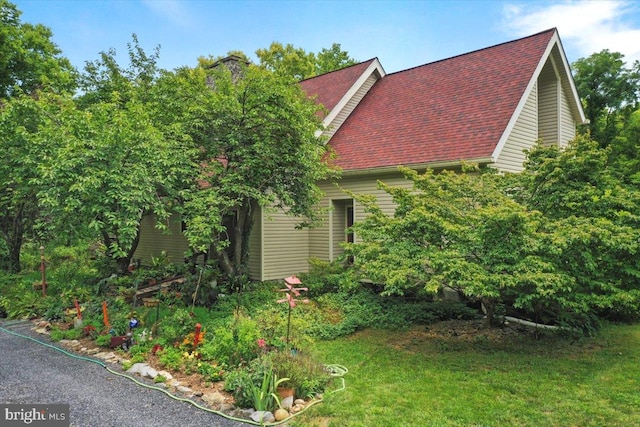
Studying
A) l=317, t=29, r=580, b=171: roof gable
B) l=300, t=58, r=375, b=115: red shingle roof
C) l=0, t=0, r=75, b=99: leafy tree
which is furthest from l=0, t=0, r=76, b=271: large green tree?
l=300, t=58, r=375, b=115: red shingle roof

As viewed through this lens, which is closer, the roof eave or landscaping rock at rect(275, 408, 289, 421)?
landscaping rock at rect(275, 408, 289, 421)

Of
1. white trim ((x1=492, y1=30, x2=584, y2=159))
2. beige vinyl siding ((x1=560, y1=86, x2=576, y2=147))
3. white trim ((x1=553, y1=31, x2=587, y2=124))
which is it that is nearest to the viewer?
white trim ((x1=492, y1=30, x2=584, y2=159))

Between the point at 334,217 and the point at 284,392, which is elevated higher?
the point at 334,217

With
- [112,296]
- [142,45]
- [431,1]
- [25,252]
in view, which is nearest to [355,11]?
[431,1]

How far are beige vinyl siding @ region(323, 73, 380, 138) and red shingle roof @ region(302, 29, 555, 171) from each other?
0.17m

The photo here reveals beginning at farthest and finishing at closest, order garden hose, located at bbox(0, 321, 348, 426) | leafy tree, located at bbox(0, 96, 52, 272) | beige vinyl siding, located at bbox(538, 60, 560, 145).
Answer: beige vinyl siding, located at bbox(538, 60, 560, 145) → leafy tree, located at bbox(0, 96, 52, 272) → garden hose, located at bbox(0, 321, 348, 426)

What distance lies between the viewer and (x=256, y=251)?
11.2 metres

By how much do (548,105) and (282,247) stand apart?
29.8 feet

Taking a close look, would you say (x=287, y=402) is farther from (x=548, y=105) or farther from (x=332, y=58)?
(x=332, y=58)

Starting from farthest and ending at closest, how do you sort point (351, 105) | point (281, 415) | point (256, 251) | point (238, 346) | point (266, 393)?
1. point (351, 105)
2. point (256, 251)
3. point (238, 346)
4. point (266, 393)
5. point (281, 415)

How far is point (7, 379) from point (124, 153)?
3.88 metres

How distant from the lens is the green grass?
4203 millimetres

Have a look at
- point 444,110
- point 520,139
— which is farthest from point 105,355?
point 520,139

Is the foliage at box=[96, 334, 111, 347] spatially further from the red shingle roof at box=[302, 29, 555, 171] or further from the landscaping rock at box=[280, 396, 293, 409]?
the red shingle roof at box=[302, 29, 555, 171]
